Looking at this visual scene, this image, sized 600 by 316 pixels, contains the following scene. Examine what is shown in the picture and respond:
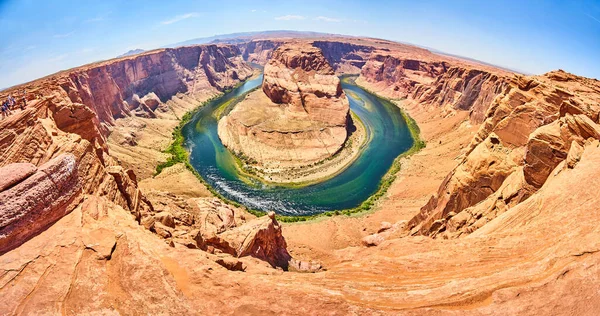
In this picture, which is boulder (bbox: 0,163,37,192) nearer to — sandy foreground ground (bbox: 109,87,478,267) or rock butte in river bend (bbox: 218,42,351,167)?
→ sandy foreground ground (bbox: 109,87,478,267)

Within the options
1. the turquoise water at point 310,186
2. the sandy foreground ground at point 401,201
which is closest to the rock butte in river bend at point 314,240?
the sandy foreground ground at point 401,201

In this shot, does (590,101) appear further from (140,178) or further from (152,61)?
(152,61)

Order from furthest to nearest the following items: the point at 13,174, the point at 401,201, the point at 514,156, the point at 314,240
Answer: the point at 401,201
the point at 314,240
the point at 514,156
the point at 13,174

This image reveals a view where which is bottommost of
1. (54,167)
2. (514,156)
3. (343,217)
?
(343,217)

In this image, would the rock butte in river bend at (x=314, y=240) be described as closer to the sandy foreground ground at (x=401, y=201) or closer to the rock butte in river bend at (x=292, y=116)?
the sandy foreground ground at (x=401, y=201)

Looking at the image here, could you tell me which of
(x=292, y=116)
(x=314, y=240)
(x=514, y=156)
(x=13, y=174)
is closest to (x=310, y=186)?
(x=314, y=240)

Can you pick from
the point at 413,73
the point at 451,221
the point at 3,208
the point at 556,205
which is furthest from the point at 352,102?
the point at 3,208

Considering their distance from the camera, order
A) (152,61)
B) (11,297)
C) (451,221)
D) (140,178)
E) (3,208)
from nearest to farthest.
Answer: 1. (11,297)
2. (3,208)
3. (451,221)
4. (140,178)
5. (152,61)

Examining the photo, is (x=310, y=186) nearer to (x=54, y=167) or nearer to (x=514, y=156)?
(x=514, y=156)
